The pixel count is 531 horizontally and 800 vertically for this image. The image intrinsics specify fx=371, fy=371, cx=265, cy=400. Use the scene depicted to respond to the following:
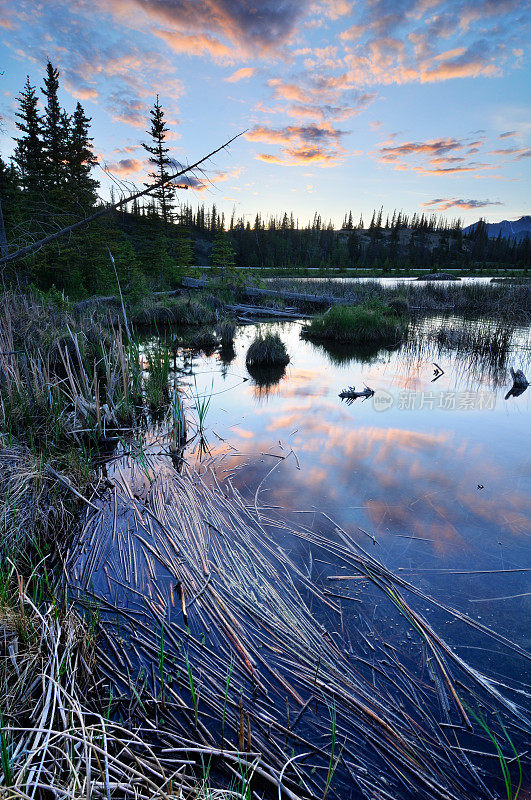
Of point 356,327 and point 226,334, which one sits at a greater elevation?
point 356,327

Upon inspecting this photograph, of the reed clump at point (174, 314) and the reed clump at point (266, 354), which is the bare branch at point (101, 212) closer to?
the reed clump at point (266, 354)

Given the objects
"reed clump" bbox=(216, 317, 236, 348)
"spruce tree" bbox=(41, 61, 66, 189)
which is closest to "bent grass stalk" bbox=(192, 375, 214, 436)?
"reed clump" bbox=(216, 317, 236, 348)

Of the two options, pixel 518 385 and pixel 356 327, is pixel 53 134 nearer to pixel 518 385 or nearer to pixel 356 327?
pixel 356 327

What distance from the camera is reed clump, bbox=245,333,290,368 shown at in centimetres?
1112

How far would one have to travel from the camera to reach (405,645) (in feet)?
8.00

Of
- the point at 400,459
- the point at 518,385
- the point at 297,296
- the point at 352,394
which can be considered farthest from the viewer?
the point at 297,296

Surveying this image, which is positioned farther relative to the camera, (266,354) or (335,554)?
(266,354)

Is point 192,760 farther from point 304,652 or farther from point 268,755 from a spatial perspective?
point 304,652

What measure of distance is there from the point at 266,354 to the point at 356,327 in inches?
200

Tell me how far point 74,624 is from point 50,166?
30.0m

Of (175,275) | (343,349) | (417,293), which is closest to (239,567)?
(343,349)

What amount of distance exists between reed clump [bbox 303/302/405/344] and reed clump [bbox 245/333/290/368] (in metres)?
4.27

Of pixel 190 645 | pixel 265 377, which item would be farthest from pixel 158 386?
pixel 190 645

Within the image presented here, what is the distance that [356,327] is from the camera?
1448cm
